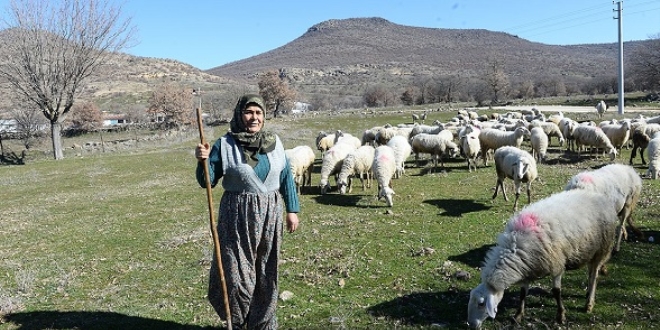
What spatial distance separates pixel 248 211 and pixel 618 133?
21725 millimetres

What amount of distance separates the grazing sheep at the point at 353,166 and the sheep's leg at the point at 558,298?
9.27 meters

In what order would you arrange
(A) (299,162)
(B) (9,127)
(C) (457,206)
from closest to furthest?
(C) (457,206), (A) (299,162), (B) (9,127)

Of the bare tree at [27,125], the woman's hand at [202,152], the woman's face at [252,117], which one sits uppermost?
the bare tree at [27,125]

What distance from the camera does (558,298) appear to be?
541 cm

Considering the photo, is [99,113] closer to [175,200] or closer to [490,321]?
[175,200]

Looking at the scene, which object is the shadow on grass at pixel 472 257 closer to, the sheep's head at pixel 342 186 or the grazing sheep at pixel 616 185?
the grazing sheep at pixel 616 185

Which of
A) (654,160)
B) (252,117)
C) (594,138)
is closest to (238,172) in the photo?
(252,117)

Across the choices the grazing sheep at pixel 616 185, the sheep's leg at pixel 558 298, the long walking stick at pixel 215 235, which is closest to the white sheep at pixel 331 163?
the grazing sheep at pixel 616 185

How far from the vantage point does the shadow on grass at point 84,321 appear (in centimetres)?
597

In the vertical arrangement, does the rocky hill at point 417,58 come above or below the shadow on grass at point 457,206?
above

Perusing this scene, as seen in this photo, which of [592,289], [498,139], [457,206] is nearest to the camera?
[592,289]

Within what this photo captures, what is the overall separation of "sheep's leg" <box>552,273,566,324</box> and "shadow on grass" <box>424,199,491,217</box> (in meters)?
5.97

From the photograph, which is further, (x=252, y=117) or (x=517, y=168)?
(x=517, y=168)

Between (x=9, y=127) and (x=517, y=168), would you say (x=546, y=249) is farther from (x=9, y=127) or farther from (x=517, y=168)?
(x=9, y=127)
